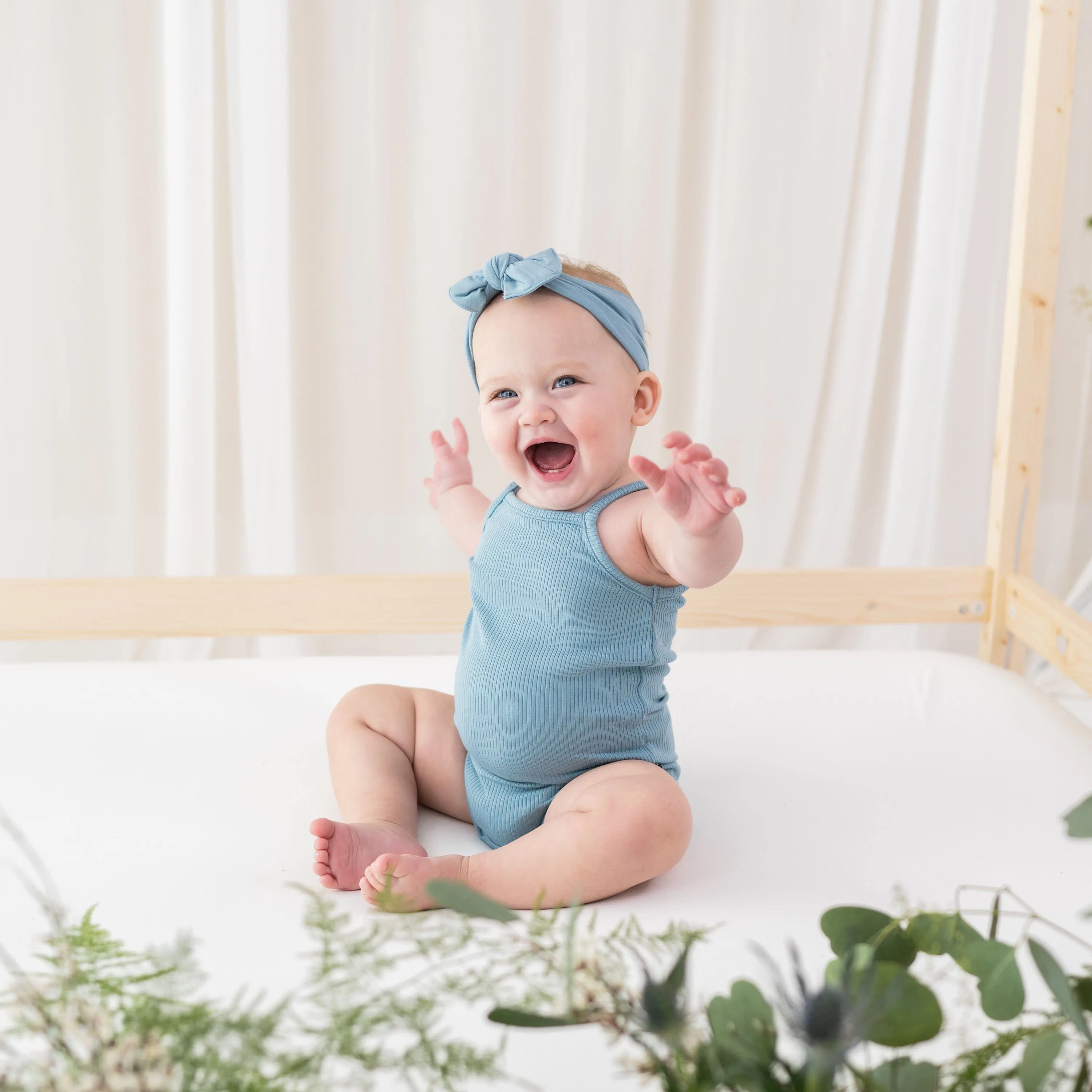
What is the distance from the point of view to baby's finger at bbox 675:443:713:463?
750mm

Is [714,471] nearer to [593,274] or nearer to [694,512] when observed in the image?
[694,512]

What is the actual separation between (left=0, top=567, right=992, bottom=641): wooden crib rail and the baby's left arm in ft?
1.61

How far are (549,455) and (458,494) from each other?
0.23 m

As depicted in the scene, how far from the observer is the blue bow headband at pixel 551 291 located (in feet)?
2.90

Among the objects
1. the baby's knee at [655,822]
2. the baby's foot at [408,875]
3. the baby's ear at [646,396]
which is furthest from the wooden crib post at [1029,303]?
the baby's foot at [408,875]

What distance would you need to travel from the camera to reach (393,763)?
0.95 m

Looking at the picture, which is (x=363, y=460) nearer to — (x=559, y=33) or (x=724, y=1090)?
(x=559, y=33)

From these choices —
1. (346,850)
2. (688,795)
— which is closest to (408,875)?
(346,850)

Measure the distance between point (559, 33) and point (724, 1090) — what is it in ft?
4.95

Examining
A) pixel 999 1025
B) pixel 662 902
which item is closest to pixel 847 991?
pixel 999 1025

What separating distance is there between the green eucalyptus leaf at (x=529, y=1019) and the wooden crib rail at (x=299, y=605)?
920 mm

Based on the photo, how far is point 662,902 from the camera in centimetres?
79

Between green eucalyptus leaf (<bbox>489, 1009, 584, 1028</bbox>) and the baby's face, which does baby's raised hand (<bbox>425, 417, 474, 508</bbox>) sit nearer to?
the baby's face

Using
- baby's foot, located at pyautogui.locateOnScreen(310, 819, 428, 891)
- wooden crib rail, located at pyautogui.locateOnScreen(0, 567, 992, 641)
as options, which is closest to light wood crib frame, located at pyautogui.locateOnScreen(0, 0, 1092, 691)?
wooden crib rail, located at pyautogui.locateOnScreen(0, 567, 992, 641)
